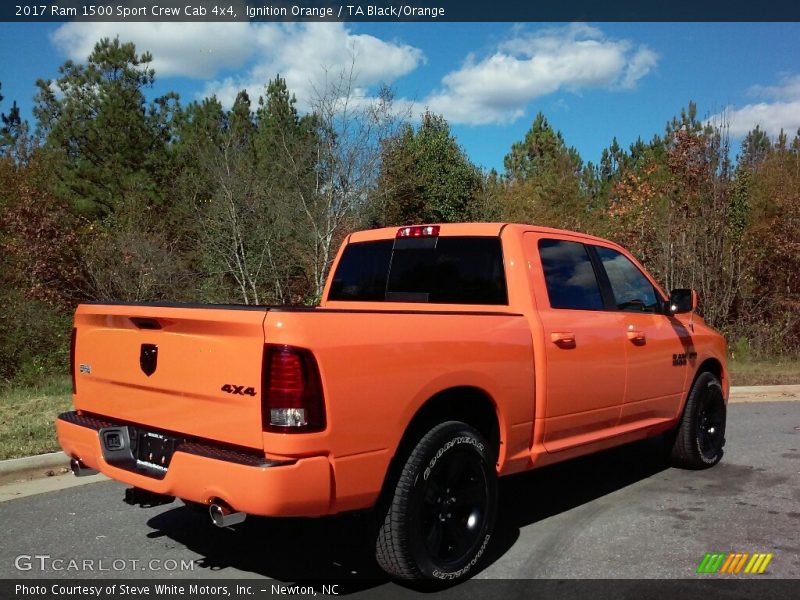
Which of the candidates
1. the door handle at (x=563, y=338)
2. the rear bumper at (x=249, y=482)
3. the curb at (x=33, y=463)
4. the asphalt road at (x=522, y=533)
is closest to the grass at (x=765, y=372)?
the asphalt road at (x=522, y=533)

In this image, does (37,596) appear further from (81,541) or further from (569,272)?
(569,272)

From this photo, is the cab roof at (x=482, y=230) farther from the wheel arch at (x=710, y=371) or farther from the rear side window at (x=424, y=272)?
the wheel arch at (x=710, y=371)

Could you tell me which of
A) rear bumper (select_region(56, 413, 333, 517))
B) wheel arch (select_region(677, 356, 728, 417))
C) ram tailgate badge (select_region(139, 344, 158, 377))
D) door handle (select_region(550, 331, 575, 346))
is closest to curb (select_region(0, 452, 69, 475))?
ram tailgate badge (select_region(139, 344, 158, 377))

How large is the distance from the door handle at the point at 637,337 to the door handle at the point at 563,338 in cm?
78

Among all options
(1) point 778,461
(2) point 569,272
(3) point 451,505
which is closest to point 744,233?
(1) point 778,461

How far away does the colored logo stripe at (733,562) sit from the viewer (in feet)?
12.6

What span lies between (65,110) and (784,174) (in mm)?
24526

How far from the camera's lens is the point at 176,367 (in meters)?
3.32

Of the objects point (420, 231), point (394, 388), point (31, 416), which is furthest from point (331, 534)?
point (31, 416)

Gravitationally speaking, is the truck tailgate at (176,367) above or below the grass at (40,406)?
above

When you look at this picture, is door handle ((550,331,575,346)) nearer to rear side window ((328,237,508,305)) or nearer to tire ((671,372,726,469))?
rear side window ((328,237,508,305))

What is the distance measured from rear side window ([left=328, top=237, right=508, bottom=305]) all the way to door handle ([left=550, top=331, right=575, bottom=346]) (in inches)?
15.2

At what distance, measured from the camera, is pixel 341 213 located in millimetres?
17781

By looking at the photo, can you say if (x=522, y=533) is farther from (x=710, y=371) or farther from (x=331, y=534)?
(x=710, y=371)
